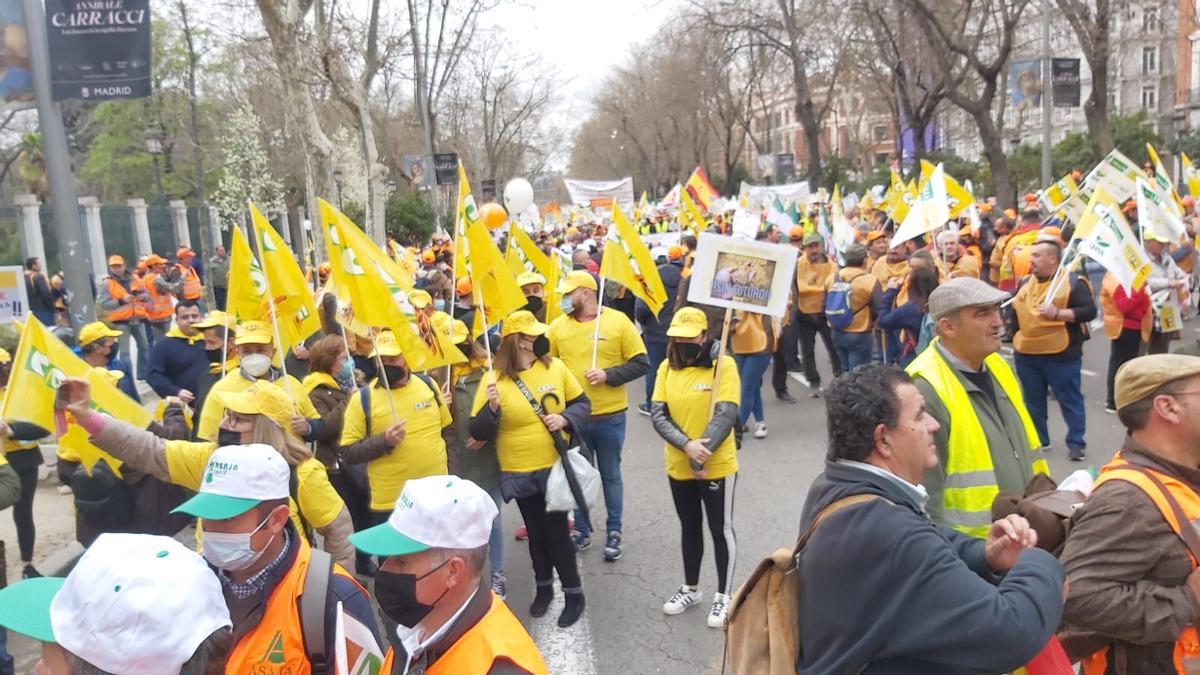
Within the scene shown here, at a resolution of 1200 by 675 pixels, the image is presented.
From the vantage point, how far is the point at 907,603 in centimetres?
214

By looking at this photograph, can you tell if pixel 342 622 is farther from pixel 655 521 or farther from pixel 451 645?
pixel 655 521

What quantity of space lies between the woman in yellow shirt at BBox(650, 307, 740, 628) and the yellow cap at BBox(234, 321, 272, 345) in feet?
8.34

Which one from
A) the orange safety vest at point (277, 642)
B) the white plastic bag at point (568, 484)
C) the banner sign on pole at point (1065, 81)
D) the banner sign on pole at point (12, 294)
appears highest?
the banner sign on pole at point (1065, 81)

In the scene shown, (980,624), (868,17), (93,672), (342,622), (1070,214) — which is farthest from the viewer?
(868,17)

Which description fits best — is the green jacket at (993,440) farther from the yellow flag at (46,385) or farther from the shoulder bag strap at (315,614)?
the yellow flag at (46,385)

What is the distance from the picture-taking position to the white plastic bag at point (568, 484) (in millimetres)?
5082

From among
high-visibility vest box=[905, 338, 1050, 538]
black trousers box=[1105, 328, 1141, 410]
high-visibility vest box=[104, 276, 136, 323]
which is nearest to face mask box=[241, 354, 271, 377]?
high-visibility vest box=[905, 338, 1050, 538]

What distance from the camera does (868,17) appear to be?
75.2 ft

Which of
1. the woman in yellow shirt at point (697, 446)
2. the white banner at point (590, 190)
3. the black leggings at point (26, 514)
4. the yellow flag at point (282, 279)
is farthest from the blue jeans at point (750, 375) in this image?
the white banner at point (590, 190)

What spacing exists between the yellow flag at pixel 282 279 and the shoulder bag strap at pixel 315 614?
3.56m

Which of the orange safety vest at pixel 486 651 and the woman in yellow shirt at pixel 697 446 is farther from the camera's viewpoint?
the woman in yellow shirt at pixel 697 446

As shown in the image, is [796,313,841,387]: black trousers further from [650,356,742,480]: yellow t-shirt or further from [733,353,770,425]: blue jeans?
[650,356,742,480]: yellow t-shirt

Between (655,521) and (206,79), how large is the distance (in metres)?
38.1

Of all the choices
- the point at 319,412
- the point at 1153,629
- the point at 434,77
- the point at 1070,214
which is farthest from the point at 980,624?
the point at 434,77
